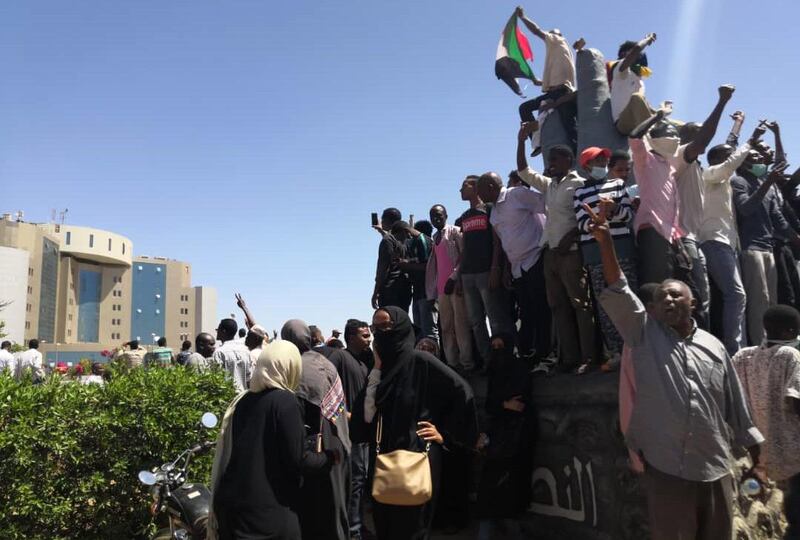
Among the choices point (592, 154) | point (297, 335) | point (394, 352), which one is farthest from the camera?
point (592, 154)

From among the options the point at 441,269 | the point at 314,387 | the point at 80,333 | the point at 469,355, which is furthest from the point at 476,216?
the point at 80,333

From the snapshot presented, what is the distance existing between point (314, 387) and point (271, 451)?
2.92ft

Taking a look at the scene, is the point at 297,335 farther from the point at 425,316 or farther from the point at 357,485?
the point at 425,316

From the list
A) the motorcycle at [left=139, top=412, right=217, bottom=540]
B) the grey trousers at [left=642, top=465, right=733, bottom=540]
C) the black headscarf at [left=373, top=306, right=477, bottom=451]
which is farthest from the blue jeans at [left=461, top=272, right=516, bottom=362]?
the grey trousers at [left=642, top=465, right=733, bottom=540]

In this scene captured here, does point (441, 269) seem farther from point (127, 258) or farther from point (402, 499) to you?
point (127, 258)

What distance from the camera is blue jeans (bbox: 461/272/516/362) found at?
6.32 meters

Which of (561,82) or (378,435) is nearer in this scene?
(378,435)

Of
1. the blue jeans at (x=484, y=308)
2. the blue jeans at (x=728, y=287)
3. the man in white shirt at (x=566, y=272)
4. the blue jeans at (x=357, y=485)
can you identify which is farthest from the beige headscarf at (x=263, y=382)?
the blue jeans at (x=728, y=287)

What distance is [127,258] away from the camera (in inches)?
3561

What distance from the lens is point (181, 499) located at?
4312 millimetres

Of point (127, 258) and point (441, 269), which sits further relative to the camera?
point (127, 258)

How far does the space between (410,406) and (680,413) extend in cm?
158

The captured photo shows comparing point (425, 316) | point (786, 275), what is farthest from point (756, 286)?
point (425, 316)

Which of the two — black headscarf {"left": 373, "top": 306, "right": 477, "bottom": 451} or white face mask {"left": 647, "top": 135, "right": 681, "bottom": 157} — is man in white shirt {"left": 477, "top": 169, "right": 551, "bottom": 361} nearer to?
white face mask {"left": 647, "top": 135, "right": 681, "bottom": 157}
